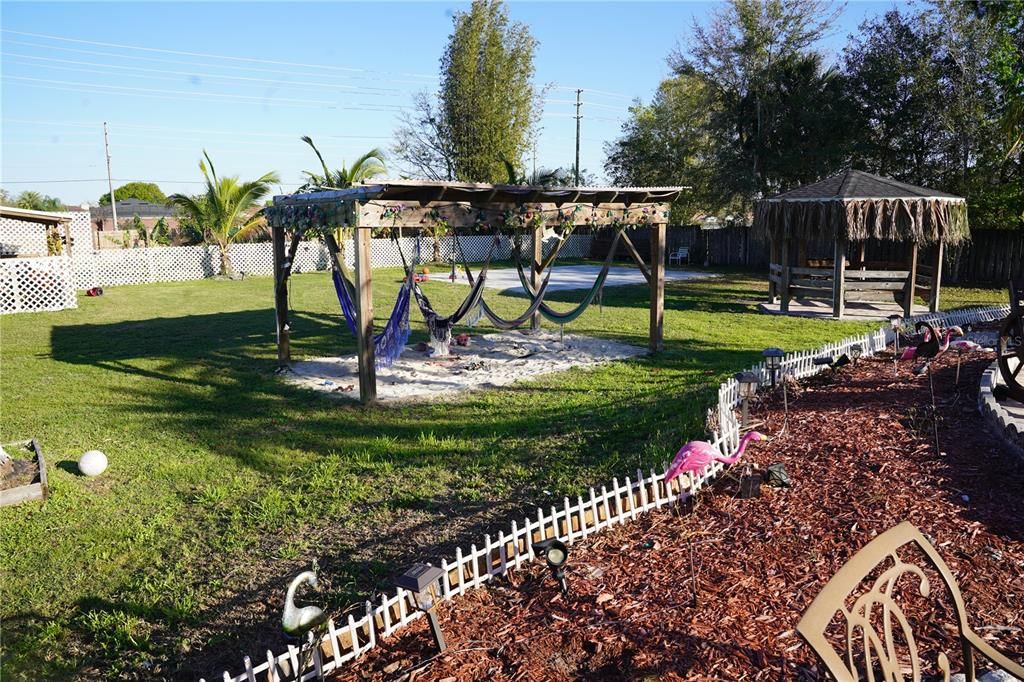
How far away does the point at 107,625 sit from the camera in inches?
137

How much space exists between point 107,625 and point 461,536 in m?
1.86

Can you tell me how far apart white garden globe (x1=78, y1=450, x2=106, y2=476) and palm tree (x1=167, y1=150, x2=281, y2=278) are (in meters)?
17.8

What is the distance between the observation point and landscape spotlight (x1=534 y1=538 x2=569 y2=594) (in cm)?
339

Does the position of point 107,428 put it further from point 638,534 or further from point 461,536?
point 638,534

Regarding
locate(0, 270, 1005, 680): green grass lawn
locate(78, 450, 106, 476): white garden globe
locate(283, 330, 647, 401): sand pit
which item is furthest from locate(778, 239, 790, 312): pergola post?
locate(78, 450, 106, 476): white garden globe

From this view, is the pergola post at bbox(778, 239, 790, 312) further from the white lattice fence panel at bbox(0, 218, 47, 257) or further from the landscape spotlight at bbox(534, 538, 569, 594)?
the white lattice fence panel at bbox(0, 218, 47, 257)

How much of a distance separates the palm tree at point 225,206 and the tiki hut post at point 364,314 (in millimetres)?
16078

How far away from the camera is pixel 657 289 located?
10016 millimetres

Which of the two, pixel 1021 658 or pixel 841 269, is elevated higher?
pixel 841 269

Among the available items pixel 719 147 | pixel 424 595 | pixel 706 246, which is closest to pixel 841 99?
pixel 719 147

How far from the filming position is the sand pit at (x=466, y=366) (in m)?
8.14

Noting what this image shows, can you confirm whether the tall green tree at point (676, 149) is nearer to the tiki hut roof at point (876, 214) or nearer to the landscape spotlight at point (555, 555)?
the tiki hut roof at point (876, 214)

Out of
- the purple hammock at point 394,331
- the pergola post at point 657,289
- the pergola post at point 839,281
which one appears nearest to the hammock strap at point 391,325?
the purple hammock at point 394,331

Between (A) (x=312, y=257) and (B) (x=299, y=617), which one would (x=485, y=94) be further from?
Result: (B) (x=299, y=617)
